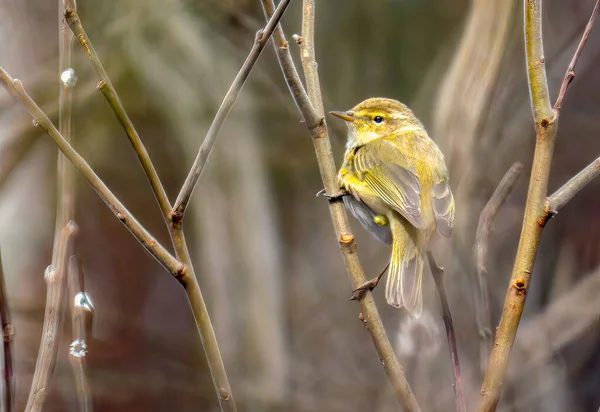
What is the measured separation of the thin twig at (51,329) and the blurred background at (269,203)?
180cm

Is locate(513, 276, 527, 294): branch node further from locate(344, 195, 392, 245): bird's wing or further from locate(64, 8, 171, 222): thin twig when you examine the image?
locate(344, 195, 392, 245): bird's wing

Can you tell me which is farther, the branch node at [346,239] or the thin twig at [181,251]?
the branch node at [346,239]

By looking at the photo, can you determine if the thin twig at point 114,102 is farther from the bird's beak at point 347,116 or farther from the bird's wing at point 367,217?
the bird's beak at point 347,116

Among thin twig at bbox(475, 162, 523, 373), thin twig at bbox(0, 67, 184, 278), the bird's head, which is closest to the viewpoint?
thin twig at bbox(0, 67, 184, 278)

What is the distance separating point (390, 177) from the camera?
3.00m

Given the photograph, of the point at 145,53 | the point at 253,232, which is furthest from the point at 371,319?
the point at 145,53

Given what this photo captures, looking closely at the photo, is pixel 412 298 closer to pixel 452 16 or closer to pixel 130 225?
pixel 130 225

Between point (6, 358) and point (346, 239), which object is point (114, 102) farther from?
point (346, 239)

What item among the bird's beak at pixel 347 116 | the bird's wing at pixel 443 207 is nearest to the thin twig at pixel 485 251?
the bird's wing at pixel 443 207

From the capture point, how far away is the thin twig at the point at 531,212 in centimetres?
160

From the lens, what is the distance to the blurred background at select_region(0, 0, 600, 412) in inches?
138

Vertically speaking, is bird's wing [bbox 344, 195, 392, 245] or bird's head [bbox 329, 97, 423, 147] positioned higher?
bird's head [bbox 329, 97, 423, 147]

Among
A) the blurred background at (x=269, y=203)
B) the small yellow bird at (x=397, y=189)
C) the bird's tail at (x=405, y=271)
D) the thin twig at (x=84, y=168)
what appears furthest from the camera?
the blurred background at (x=269, y=203)

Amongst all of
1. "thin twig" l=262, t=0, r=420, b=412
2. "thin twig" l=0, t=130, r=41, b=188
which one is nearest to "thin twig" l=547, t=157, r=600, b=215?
"thin twig" l=262, t=0, r=420, b=412
